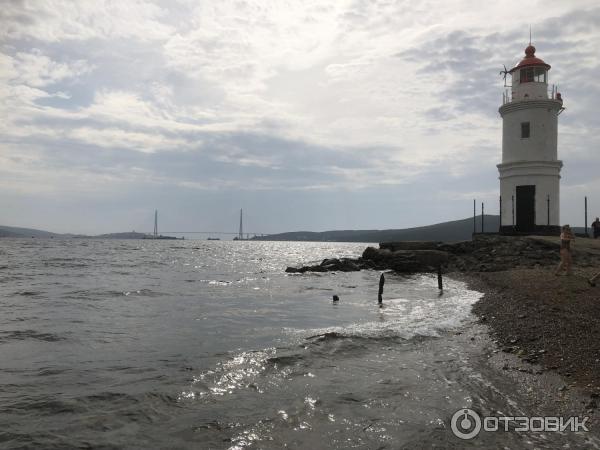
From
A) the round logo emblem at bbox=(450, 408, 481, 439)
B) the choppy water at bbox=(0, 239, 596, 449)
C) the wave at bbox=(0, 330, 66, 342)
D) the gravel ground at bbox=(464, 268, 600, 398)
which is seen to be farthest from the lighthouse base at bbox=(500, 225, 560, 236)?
the wave at bbox=(0, 330, 66, 342)

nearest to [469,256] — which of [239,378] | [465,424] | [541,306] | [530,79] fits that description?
[530,79]

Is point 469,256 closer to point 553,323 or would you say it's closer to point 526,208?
point 526,208

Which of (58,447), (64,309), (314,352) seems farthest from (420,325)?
(64,309)

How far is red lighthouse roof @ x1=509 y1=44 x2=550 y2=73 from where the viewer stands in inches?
1264

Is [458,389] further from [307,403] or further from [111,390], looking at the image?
[111,390]

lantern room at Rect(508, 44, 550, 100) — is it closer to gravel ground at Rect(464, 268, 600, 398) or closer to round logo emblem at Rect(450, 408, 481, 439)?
gravel ground at Rect(464, 268, 600, 398)

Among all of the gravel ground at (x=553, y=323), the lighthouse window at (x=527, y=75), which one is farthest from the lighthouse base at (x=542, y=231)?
the gravel ground at (x=553, y=323)

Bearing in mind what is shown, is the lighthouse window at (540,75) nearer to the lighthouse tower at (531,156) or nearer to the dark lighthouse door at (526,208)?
the lighthouse tower at (531,156)

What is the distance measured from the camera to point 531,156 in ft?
104

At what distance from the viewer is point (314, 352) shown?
1058 centimetres

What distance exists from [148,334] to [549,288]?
1371 centimetres

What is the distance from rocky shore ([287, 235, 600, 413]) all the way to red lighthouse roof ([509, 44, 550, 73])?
13.3 metres

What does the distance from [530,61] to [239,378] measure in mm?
34209

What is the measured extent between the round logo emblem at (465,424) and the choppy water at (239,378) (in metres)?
0.15
